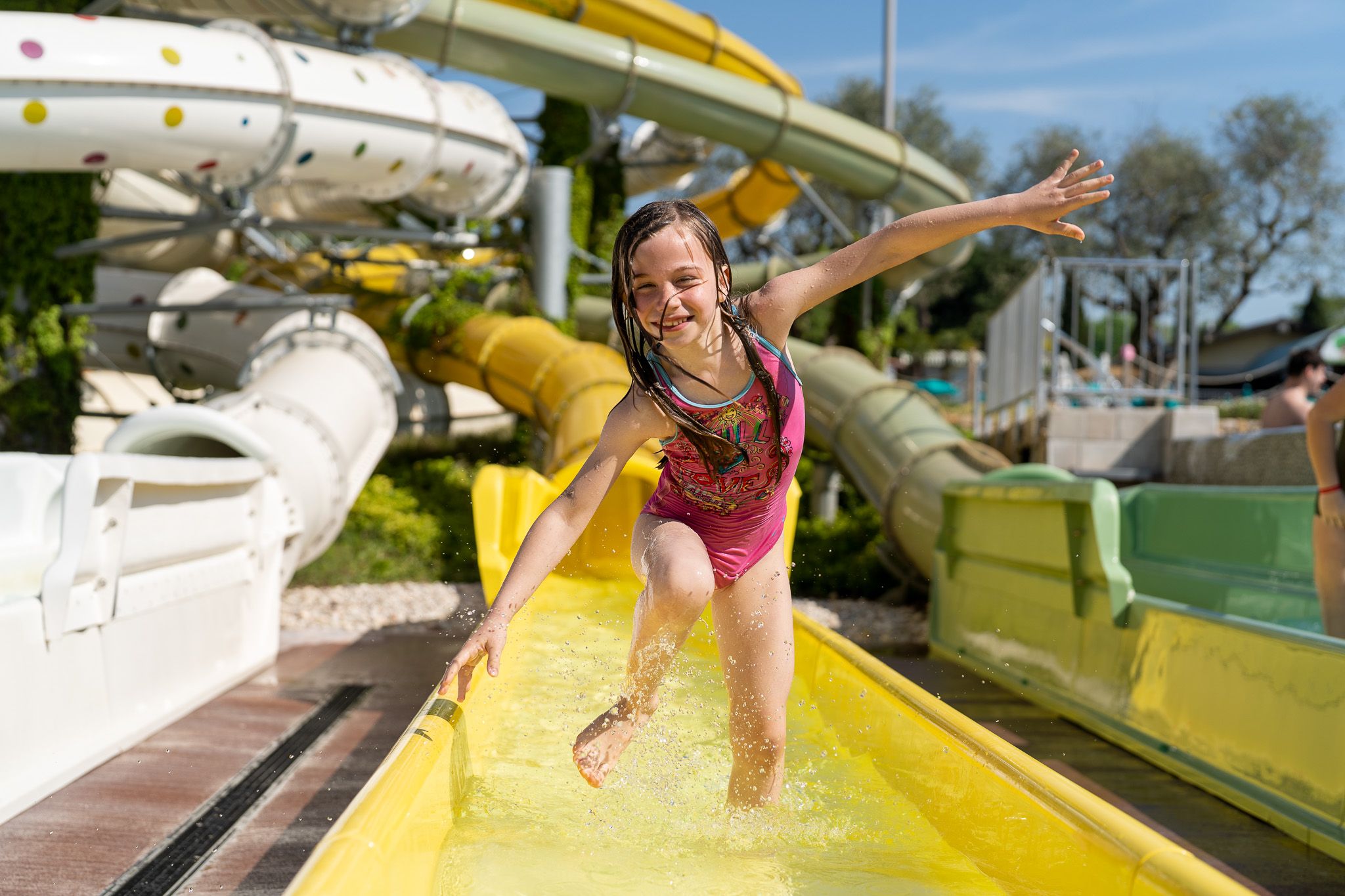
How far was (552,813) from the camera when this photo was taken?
231cm

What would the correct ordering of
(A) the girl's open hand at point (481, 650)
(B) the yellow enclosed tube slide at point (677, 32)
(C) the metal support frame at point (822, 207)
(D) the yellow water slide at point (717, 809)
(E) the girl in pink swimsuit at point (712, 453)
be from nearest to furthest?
(D) the yellow water slide at point (717, 809) < (A) the girl's open hand at point (481, 650) < (E) the girl in pink swimsuit at point (712, 453) < (B) the yellow enclosed tube slide at point (677, 32) < (C) the metal support frame at point (822, 207)

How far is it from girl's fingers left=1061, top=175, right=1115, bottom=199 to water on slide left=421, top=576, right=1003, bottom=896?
4.17 ft

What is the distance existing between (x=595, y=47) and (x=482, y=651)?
7788 mm

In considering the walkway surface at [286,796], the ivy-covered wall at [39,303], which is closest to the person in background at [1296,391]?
the walkway surface at [286,796]

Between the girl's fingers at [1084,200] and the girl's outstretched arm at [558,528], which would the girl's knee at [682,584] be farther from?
the girl's fingers at [1084,200]

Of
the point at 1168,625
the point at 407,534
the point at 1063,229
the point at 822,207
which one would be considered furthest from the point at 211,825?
the point at 822,207

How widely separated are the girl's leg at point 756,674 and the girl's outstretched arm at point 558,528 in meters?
0.40

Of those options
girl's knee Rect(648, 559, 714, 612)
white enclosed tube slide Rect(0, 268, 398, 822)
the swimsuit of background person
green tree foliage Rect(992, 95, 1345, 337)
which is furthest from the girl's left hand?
green tree foliage Rect(992, 95, 1345, 337)

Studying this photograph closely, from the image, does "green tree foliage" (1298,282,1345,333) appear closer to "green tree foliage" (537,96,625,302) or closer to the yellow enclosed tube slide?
the yellow enclosed tube slide

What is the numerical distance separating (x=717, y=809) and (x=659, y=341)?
41.9 inches

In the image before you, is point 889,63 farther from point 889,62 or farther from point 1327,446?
point 1327,446

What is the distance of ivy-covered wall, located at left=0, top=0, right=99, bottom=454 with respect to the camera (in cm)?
677

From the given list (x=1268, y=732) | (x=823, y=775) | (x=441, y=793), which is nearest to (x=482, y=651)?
(x=441, y=793)

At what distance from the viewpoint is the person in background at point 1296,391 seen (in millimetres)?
5305
